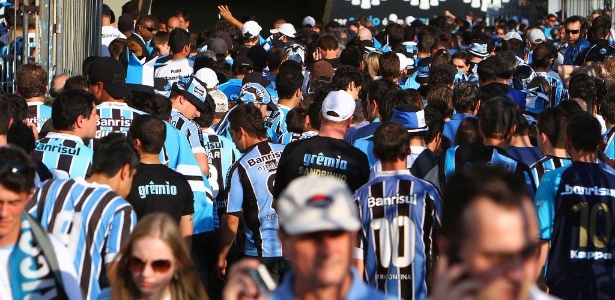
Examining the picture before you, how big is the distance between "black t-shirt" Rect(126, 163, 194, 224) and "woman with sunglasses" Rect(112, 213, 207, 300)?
2.66 meters

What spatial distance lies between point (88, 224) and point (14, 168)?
3.23 ft

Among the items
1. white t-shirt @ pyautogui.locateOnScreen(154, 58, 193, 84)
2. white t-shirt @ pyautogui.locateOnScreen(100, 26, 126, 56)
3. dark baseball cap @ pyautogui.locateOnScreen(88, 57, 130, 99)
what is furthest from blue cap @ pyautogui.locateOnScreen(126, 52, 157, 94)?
white t-shirt @ pyautogui.locateOnScreen(100, 26, 126, 56)

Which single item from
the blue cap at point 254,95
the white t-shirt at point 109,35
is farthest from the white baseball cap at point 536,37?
the blue cap at point 254,95

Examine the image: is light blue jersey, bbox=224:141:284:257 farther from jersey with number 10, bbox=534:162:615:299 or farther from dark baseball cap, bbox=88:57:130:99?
jersey with number 10, bbox=534:162:615:299

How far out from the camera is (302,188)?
11.4ft

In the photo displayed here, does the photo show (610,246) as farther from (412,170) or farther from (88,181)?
(88,181)

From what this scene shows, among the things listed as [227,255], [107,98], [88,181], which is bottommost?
[227,255]

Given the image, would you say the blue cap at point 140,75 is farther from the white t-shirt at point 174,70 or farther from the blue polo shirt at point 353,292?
the blue polo shirt at point 353,292

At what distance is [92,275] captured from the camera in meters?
5.85

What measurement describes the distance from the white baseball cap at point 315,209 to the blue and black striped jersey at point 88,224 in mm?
2512

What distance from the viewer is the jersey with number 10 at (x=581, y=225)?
Result: 6.82m

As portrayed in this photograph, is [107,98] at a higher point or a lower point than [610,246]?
higher

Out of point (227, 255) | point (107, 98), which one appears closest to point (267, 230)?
point (227, 255)

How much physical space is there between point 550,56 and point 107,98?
647cm
